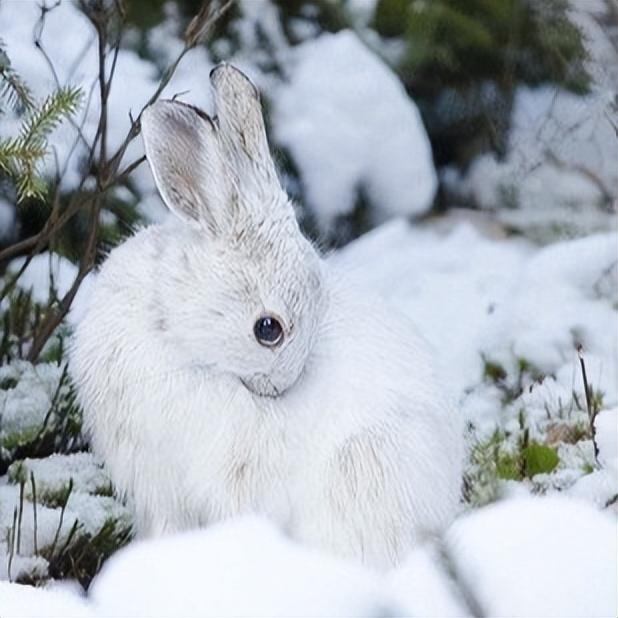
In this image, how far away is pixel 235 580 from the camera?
89 cm

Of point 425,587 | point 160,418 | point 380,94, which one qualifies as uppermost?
point 380,94

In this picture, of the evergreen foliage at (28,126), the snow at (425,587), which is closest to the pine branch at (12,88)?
the evergreen foliage at (28,126)

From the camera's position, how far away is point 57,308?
3.09 ft

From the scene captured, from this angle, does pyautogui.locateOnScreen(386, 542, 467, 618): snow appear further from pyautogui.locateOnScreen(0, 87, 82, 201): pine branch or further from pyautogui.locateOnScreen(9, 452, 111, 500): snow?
pyautogui.locateOnScreen(0, 87, 82, 201): pine branch

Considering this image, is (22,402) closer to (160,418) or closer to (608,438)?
(160,418)

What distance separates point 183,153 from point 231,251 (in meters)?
0.06

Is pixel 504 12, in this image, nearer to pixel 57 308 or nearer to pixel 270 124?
pixel 270 124

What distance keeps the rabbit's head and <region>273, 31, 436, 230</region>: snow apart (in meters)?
0.10

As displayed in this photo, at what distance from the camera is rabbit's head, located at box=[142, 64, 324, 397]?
0.85 metres

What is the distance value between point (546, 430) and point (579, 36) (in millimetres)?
237

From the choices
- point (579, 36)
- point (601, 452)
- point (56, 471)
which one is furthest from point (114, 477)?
point (579, 36)

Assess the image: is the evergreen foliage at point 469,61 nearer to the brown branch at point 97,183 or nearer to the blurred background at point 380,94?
the blurred background at point 380,94

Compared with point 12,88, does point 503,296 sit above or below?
below

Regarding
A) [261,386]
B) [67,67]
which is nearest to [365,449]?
[261,386]
